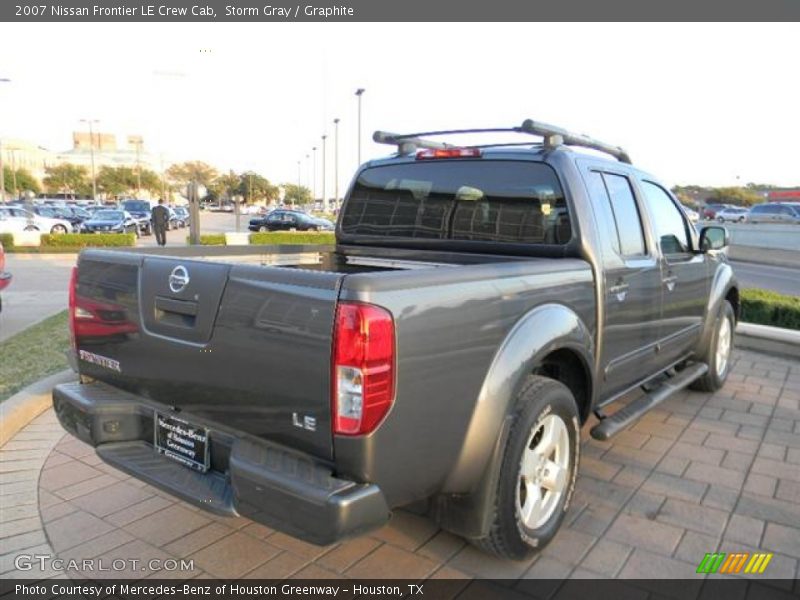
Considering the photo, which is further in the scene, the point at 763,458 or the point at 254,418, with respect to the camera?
the point at 763,458

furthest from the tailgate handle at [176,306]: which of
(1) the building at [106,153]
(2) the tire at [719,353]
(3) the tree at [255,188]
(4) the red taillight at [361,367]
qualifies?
(1) the building at [106,153]

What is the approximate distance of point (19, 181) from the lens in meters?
93.8

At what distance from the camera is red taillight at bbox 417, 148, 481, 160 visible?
3770 mm

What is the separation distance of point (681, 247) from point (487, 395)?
3.12 metres

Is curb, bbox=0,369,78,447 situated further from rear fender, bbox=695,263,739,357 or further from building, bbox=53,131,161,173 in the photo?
building, bbox=53,131,161,173

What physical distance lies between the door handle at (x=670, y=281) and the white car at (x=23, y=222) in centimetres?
2700

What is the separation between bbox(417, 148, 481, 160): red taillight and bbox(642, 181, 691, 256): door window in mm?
1392

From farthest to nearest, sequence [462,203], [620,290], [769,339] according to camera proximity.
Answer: [769,339], [462,203], [620,290]

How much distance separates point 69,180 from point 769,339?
112 meters

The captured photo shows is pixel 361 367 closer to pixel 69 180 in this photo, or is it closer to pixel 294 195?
pixel 69 180

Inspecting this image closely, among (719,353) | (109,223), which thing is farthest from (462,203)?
(109,223)

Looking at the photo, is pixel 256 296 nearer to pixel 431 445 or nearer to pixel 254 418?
pixel 254 418

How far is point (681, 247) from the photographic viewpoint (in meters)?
4.71

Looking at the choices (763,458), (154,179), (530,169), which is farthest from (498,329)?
(154,179)
